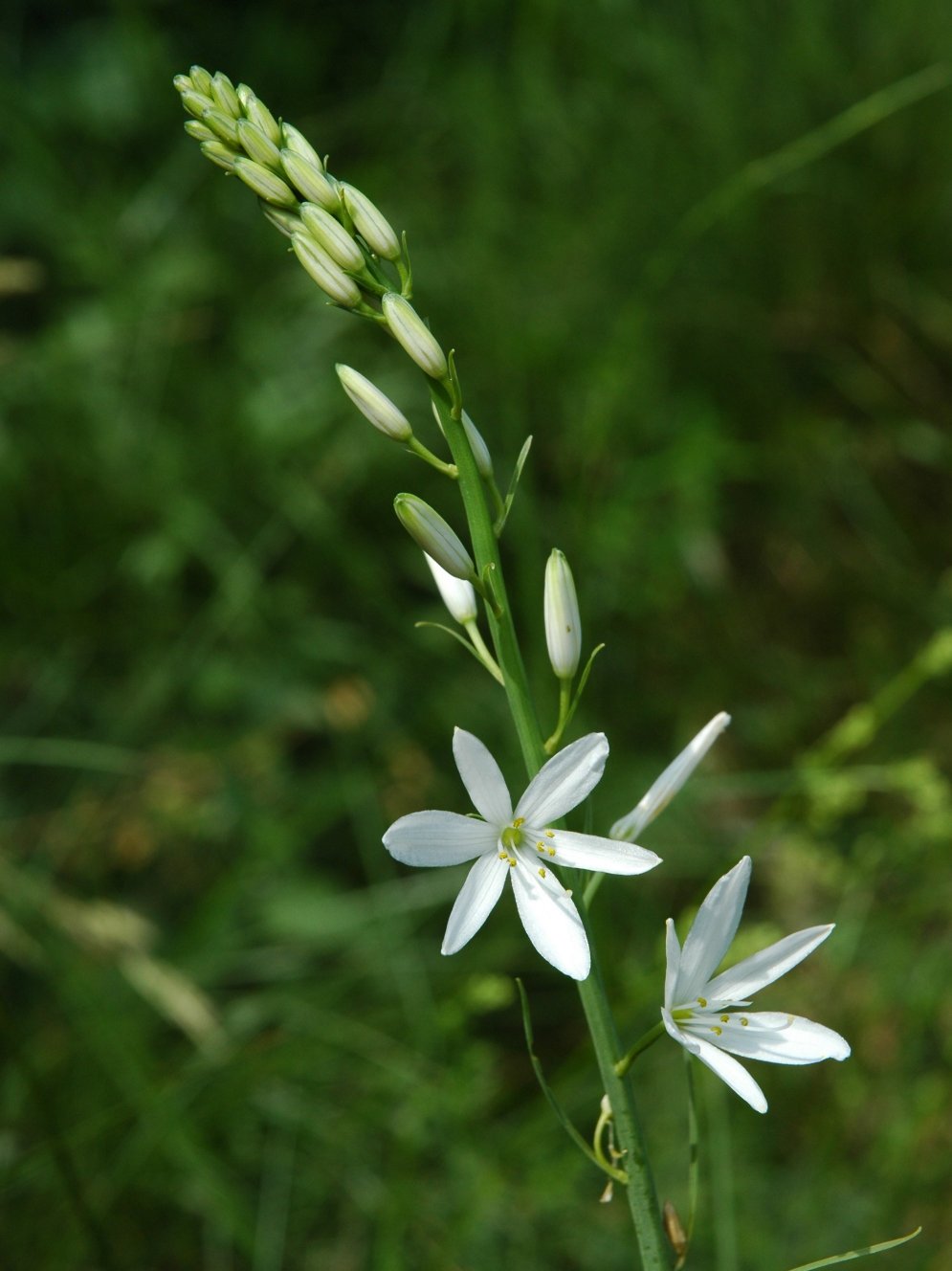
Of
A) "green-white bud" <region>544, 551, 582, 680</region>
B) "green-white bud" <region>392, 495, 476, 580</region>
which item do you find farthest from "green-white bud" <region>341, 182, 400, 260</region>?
"green-white bud" <region>544, 551, 582, 680</region>

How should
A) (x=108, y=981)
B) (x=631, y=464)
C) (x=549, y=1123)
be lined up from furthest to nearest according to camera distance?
1. (x=631, y=464)
2. (x=108, y=981)
3. (x=549, y=1123)

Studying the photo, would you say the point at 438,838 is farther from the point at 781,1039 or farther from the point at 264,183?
the point at 264,183

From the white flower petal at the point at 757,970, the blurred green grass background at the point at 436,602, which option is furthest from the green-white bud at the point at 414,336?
the blurred green grass background at the point at 436,602

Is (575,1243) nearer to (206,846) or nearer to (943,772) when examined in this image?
(206,846)

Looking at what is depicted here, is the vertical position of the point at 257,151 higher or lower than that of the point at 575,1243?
higher

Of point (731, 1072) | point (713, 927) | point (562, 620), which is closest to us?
point (731, 1072)

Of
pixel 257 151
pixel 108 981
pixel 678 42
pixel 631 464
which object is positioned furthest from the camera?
pixel 678 42

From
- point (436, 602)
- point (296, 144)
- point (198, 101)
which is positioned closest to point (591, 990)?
point (296, 144)

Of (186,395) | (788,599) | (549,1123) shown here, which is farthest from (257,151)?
(788,599)
